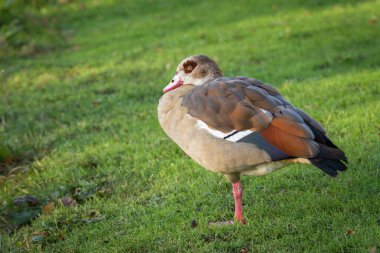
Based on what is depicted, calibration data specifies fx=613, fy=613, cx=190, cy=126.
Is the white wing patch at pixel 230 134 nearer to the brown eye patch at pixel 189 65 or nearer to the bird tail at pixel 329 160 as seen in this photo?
the bird tail at pixel 329 160

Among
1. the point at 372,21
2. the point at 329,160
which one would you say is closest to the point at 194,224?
the point at 329,160

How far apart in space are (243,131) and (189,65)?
1022 mm

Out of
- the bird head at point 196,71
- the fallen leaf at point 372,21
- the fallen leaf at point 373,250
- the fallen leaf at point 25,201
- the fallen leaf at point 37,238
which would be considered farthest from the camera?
the fallen leaf at point 372,21

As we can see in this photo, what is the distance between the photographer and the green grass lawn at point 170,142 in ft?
15.1

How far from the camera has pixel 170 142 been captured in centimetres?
685

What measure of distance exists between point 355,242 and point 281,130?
2.91 feet

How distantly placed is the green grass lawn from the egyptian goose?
1.67 ft

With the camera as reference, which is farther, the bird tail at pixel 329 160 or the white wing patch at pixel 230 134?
the white wing patch at pixel 230 134

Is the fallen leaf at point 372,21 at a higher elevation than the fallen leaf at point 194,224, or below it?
below

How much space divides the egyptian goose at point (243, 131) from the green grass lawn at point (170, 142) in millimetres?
508

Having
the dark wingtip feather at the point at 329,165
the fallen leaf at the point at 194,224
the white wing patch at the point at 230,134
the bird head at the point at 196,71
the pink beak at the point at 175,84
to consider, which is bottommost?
the fallen leaf at the point at 194,224

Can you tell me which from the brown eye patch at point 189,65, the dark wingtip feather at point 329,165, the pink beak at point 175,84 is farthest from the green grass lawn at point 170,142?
the brown eye patch at point 189,65

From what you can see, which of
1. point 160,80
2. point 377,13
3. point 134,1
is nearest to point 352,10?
point 377,13

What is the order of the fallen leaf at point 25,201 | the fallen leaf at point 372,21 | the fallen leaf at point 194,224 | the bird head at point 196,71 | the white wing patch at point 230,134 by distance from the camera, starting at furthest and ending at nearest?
the fallen leaf at point 372,21 < the fallen leaf at point 25,201 < the bird head at point 196,71 < the fallen leaf at point 194,224 < the white wing patch at point 230,134
